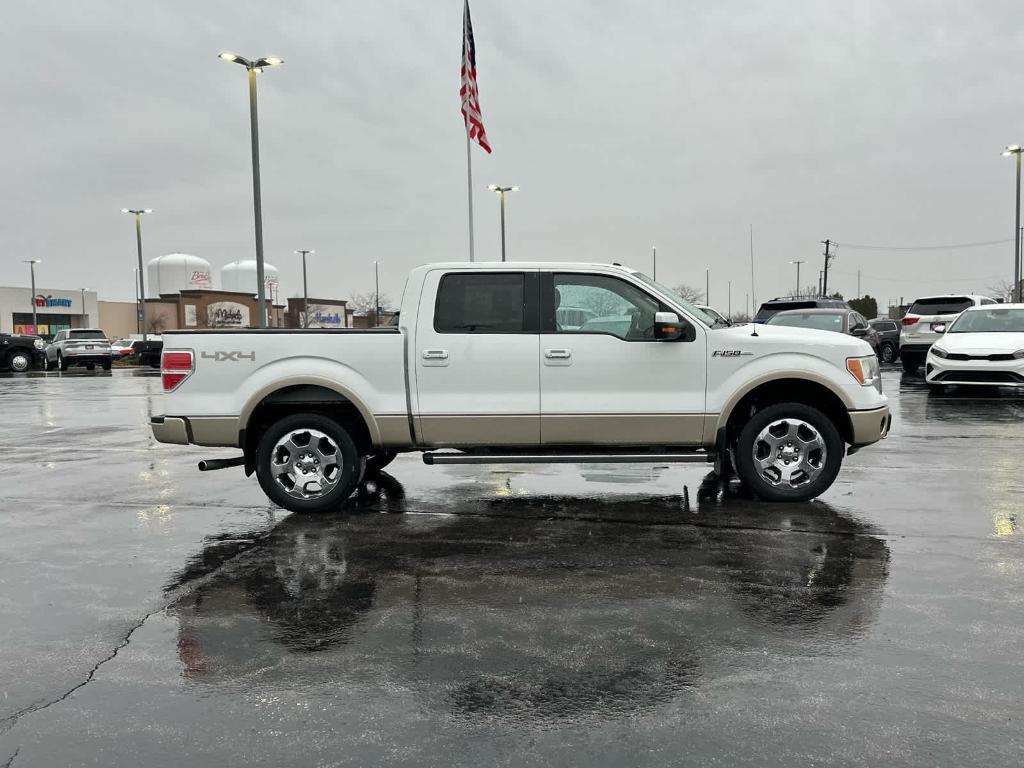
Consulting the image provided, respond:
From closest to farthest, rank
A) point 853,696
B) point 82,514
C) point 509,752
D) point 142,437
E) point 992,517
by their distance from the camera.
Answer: point 509,752
point 853,696
point 992,517
point 82,514
point 142,437

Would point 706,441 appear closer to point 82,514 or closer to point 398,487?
point 398,487

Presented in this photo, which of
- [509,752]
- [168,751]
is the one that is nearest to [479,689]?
[509,752]

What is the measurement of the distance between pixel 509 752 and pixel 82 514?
557cm

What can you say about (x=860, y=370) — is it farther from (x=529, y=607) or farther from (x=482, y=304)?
(x=529, y=607)

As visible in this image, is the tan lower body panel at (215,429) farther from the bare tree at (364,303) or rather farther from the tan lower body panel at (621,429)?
the bare tree at (364,303)

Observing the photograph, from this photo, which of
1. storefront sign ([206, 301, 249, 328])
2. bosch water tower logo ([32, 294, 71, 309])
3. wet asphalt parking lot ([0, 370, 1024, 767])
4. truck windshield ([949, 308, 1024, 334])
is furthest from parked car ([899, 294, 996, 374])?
bosch water tower logo ([32, 294, 71, 309])

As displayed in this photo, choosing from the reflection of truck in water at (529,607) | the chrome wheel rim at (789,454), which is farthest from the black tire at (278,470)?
the chrome wheel rim at (789,454)

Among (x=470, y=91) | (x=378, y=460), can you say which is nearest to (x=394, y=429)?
(x=378, y=460)

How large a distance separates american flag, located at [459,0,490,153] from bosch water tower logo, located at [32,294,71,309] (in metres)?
75.3

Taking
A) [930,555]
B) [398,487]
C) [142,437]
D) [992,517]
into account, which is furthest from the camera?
[142,437]

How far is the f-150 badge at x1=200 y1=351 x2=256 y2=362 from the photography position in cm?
718

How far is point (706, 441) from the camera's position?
7172 millimetres

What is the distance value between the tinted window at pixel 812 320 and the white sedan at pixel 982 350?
2033 millimetres

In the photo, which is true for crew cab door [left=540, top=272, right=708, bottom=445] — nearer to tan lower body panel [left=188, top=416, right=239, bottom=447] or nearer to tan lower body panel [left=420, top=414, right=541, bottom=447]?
tan lower body panel [left=420, top=414, right=541, bottom=447]
